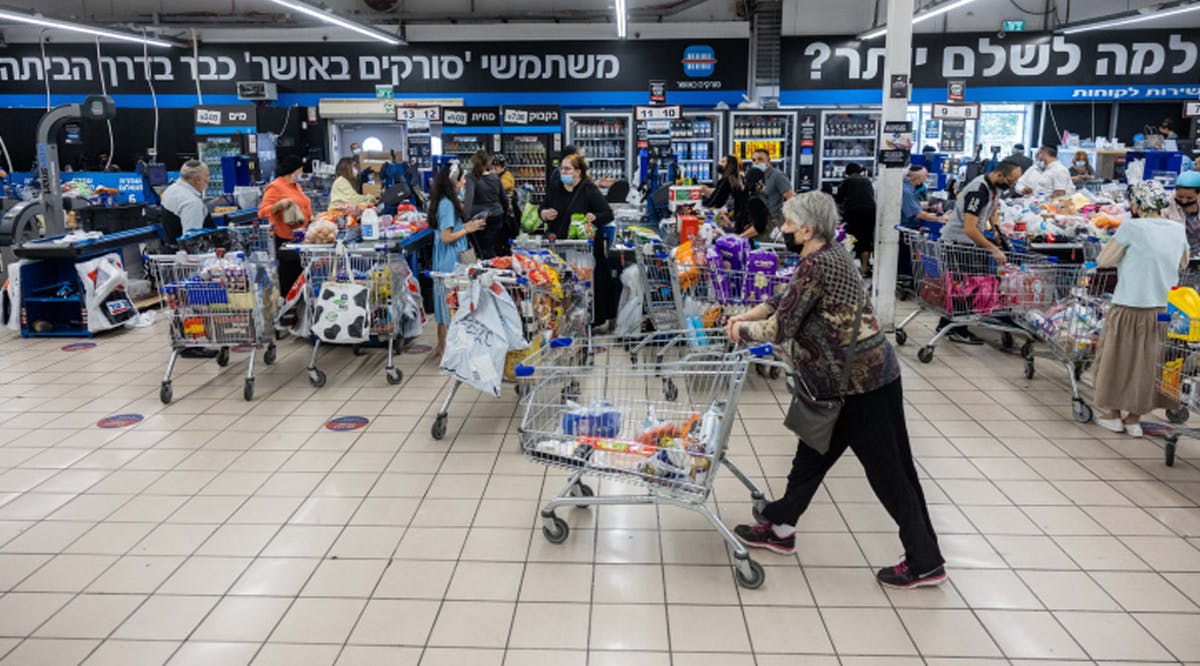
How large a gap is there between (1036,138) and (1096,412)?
41.1 ft

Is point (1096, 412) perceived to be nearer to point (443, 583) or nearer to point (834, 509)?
point (834, 509)

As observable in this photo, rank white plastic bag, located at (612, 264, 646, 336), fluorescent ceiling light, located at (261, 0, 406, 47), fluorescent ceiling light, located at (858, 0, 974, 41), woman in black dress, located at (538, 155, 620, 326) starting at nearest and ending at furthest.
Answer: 1. white plastic bag, located at (612, 264, 646, 336)
2. woman in black dress, located at (538, 155, 620, 326)
3. fluorescent ceiling light, located at (261, 0, 406, 47)
4. fluorescent ceiling light, located at (858, 0, 974, 41)

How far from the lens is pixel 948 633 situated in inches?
127

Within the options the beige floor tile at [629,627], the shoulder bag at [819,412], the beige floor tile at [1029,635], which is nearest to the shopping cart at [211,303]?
the beige floor tile at [629,627]

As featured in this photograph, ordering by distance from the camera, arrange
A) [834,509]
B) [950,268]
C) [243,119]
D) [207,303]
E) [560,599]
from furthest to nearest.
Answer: [243,119] < [950,268] < [207,303] < [834,509] < [560,599]

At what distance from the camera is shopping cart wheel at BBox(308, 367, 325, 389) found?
21.2ft

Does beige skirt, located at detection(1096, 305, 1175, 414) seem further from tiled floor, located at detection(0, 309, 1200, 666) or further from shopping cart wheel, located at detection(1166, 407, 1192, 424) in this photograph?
shopping cart wheel, located at detection(1166, 407, 1192, 424)

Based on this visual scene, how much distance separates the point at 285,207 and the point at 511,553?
486 cm

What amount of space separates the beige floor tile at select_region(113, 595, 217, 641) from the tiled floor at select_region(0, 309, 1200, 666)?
1 centimetres

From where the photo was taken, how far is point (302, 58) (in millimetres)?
16172

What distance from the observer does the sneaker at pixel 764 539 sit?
383cm

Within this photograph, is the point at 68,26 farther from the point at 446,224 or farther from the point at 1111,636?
the point at 1111,636

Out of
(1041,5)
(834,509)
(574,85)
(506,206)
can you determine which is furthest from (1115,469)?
(1041,5)

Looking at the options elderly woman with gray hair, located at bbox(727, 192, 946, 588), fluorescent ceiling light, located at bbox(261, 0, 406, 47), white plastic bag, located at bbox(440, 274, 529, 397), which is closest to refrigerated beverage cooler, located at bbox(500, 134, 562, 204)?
fluorescent ceiling light, located at bbox(261, 0, 406, 47)
